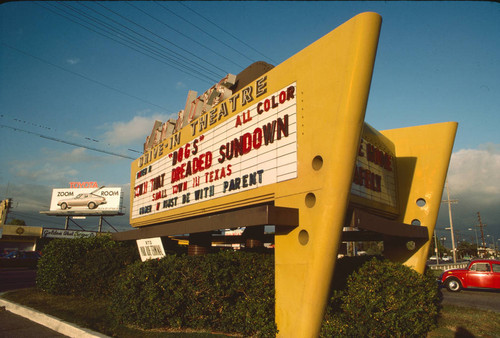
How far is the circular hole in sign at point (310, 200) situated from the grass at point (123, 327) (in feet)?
13.0

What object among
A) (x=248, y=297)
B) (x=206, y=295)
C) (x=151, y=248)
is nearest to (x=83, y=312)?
→ (x=151, y=248)

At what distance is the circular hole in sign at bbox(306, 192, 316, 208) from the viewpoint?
7.63 meters

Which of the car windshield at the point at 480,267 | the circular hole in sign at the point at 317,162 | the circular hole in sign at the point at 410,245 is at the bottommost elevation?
the car windshield at the point at 480,267

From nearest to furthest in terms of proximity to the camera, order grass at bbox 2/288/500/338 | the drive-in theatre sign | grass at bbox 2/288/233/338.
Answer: the drive-in theatre sign
grass at bbox 2/288/233/338
grass at bbox 2/288/500/338

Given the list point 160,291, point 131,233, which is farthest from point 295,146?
point 131,233

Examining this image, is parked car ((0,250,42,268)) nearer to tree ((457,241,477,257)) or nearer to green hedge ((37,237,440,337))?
green hedge ((37,237,440,337))

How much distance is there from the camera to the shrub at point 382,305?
7.57 m

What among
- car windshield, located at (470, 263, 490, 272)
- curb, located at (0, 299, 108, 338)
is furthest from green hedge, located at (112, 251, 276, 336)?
car windshield, located at (470, 263, 490, 272)

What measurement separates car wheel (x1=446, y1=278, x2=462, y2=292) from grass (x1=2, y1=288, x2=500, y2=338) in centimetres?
704

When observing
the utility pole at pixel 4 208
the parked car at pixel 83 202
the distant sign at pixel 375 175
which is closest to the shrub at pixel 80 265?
the distant sign at pixel 375 175

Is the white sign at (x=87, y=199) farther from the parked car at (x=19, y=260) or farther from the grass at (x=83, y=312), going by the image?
the grass at (x=83, y=312)

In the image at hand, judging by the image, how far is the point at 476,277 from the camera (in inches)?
684

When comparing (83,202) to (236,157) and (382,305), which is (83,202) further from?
(382,305)

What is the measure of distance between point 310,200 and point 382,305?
3012mm
